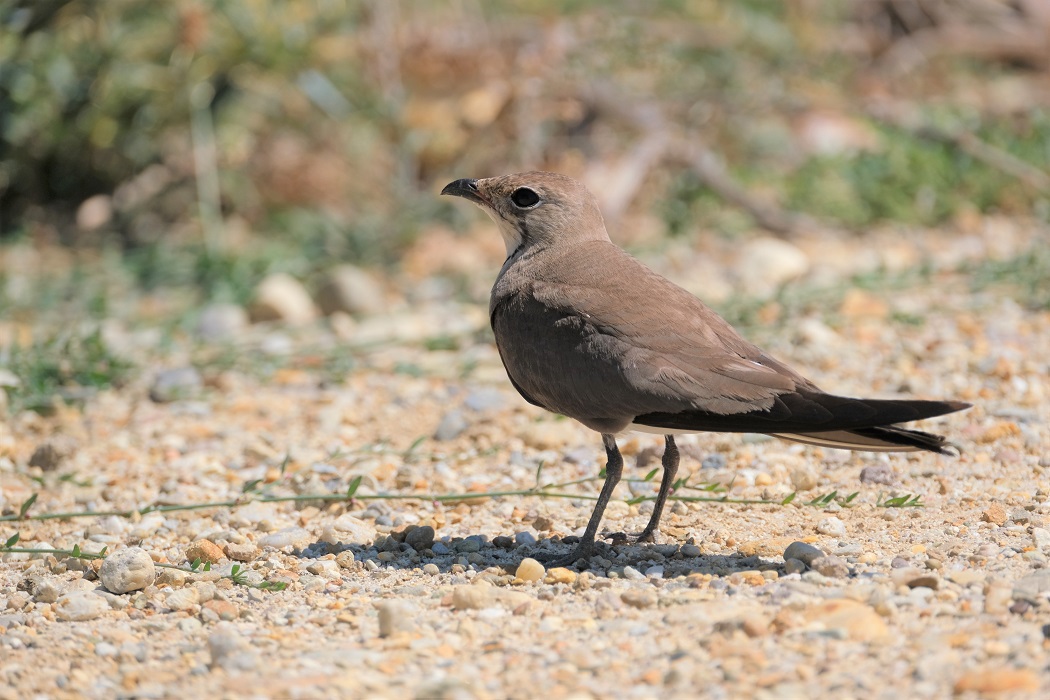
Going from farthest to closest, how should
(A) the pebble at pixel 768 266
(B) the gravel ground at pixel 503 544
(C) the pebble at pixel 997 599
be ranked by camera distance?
(A) the pebble at pixel 768 266 → (C) the pebble at pixel 997 599 → (B) the gravel ground at pixel 503 544

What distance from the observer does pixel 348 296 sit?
7.22m

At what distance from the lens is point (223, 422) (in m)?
5.72

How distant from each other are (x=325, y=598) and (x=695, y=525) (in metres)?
1.32

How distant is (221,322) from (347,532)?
3023 mm

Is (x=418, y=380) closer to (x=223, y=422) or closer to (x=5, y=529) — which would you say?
(x=223, y=422)

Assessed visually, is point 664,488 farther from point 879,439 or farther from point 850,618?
point 850,618

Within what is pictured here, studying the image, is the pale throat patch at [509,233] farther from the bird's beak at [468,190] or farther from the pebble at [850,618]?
the pebble at [850,618]

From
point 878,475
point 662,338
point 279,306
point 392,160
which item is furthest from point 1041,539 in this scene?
point 392,160

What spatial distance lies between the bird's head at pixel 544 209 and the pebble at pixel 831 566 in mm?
1545

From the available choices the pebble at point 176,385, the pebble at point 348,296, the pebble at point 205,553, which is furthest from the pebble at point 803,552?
the pebble at point 348,296

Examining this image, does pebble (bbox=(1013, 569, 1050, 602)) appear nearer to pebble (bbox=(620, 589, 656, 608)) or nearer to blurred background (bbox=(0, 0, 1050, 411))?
pebble (bbox=(620, 589, 656, 608))

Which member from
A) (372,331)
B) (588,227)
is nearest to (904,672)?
(588,227)

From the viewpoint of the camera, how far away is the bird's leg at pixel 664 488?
419 cm

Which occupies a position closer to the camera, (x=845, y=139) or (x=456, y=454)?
(x=456, y=454)
